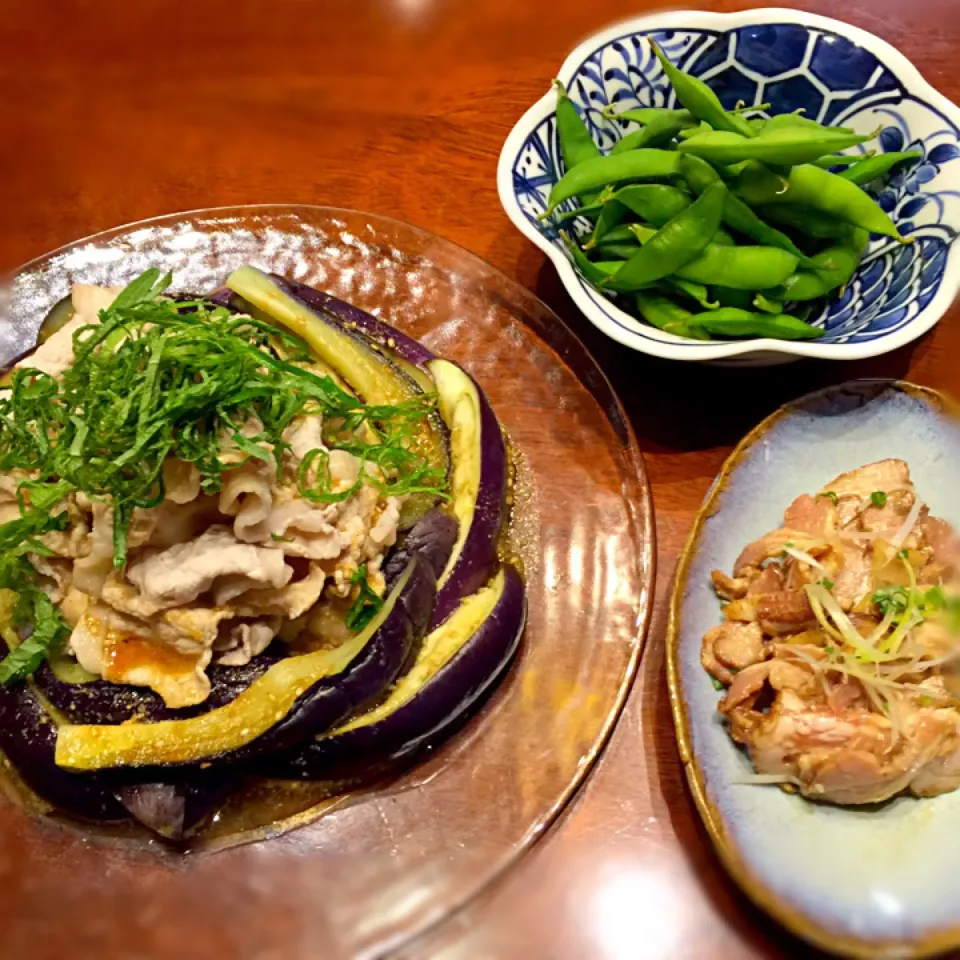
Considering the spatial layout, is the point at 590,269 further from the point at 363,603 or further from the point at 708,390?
the point at 363,603

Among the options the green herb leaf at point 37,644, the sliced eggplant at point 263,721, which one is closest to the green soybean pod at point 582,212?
the sliced eggplant at point 263,721

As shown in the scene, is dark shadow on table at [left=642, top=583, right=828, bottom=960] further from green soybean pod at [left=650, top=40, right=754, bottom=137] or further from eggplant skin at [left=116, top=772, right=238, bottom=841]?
green soybean pod at [left=650, top=40, right=754, bottom=137]

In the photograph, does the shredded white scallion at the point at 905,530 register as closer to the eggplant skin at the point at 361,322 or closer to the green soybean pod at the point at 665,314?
the green soybean pod at the point at 665,314

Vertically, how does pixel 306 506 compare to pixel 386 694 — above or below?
above

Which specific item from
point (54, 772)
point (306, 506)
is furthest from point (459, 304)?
point (54, 772)

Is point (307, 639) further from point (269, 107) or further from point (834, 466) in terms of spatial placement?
point (269, 107)

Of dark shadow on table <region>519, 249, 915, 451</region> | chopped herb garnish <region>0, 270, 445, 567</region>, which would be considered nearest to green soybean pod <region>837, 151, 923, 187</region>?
dark shadow on table <region>519, 249, 915, 451</region>
